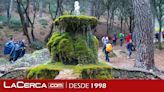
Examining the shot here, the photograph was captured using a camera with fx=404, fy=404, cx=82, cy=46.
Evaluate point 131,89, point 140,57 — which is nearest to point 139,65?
point 140,57

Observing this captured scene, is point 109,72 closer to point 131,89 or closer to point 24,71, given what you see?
point 24,71

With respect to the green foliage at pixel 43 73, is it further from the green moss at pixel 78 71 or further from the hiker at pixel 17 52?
the hiker at pixel 17 52

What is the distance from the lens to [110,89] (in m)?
8.02

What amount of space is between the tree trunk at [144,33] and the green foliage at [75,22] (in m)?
5.34

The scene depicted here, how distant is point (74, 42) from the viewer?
1238cm

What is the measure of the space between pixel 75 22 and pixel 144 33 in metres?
6.05

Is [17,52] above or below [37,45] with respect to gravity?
above

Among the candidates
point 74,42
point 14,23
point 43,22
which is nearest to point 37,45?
point 14,23

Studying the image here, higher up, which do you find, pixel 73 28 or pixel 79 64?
pixel 73 28

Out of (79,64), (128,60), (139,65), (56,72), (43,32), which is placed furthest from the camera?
(43,32)

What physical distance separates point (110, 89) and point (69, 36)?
15.5ft

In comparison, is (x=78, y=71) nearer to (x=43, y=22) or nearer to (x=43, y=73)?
(x=43, y=73)

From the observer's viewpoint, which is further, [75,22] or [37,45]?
[37,45]

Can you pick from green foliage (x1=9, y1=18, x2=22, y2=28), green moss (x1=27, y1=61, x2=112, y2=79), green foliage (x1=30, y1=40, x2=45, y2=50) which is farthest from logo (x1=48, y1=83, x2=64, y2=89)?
green foliage (x1=9, y1=18, x2=22, y2=28)
